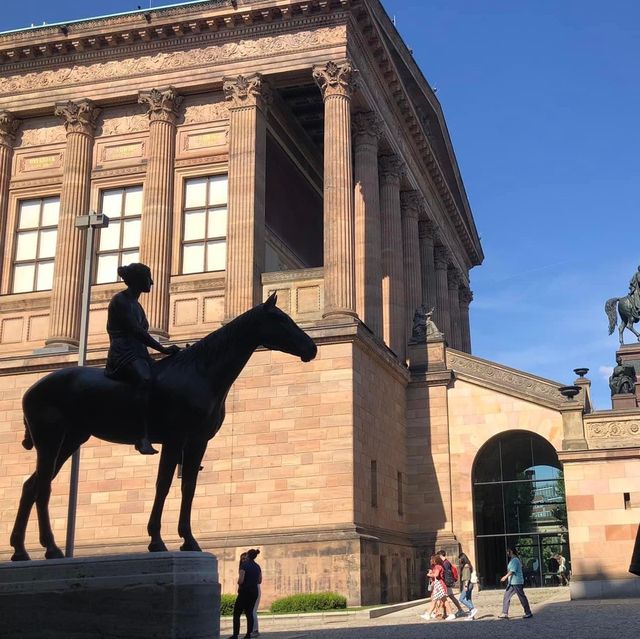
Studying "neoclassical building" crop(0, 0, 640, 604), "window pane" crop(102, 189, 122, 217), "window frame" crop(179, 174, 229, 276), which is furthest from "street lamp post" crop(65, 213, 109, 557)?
"window pane" crop(102, 189, 122, 217)

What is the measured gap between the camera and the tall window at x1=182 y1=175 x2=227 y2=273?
112 ft

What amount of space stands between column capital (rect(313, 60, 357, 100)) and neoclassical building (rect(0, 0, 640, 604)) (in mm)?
81

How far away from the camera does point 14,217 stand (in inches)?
1448

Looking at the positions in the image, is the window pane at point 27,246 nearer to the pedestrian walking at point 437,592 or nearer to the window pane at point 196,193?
the window pane at point 196,193

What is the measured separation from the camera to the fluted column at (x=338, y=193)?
31859mm

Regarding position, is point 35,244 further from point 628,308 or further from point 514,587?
point 628,308

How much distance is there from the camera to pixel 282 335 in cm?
1158

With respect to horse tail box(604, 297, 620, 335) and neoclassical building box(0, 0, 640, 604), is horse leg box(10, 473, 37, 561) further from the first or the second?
horse tail box(604, 297, 620, 335)

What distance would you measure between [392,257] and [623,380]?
12.5 meters

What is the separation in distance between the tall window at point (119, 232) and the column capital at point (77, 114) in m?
2.72

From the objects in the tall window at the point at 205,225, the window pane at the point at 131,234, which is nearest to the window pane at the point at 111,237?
the window pane at the point at 131,234

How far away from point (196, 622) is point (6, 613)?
2.17 meters

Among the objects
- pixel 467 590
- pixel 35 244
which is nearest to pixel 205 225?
pixel 35 244

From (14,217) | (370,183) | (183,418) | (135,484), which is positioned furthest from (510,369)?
(183,418)
